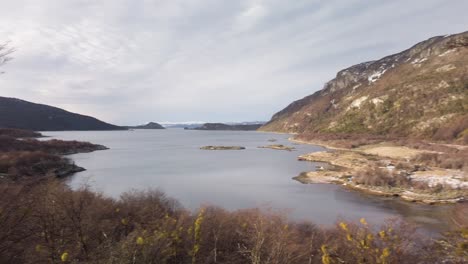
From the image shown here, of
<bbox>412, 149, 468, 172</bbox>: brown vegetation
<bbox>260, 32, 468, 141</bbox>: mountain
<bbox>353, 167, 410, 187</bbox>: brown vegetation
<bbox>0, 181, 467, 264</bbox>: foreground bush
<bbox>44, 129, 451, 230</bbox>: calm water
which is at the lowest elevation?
<bbox>44, 129, 451, 230</bbox>: calm water

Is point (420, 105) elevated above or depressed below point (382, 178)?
above

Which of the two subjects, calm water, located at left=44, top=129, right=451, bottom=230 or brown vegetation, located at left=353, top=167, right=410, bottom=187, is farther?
brown vegetation, located at left=353, top=167, right=410, bottom=187

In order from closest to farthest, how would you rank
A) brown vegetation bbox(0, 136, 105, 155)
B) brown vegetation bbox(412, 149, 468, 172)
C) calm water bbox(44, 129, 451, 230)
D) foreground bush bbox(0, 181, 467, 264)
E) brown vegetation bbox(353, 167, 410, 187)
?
foreground bush bbox(0, 181, 467, 264) < calm water bbox(44, 129, 451, 230) < brown vegetation bbox(353, 167, 410, 187) < brown vegetation bbox(412, 149, 468, 172) < brown vegetation bbox(0, 136, 105, 155)

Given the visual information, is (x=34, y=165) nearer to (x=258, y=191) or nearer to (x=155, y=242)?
(x=258, y=191)

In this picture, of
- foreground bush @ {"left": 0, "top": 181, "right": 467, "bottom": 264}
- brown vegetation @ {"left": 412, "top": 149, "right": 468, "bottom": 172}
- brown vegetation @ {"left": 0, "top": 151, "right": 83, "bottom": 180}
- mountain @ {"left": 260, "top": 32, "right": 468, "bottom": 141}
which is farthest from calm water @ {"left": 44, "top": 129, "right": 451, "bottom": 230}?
mountain @ {"left": 260, "top": 32, "right": 468, "bottom": 141}

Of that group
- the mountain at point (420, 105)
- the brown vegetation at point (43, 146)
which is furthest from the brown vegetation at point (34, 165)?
the mountain at point (420, 105)

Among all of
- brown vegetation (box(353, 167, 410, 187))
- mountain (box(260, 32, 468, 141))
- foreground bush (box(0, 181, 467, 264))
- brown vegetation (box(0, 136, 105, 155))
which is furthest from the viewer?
mountain (box(260, 32, 468, 141))

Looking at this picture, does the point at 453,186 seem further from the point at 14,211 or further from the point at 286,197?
the point at 14,211

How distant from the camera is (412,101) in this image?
10650cm

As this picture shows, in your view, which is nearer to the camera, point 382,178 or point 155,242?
point 155,242

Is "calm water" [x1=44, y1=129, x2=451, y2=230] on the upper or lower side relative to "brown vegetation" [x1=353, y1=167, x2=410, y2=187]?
lower

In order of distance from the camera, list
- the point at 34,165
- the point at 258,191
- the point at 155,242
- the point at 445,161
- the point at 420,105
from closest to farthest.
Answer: the point at 155,242 < the point at 258,191 < the point at 445,161 < the point at 34,165 < the point at 420,105

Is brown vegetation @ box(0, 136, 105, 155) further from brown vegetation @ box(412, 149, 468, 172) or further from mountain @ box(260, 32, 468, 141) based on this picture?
mountain @ box(260, 32, 468, 141)

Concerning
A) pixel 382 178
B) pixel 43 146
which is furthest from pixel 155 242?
pixel 43 146
